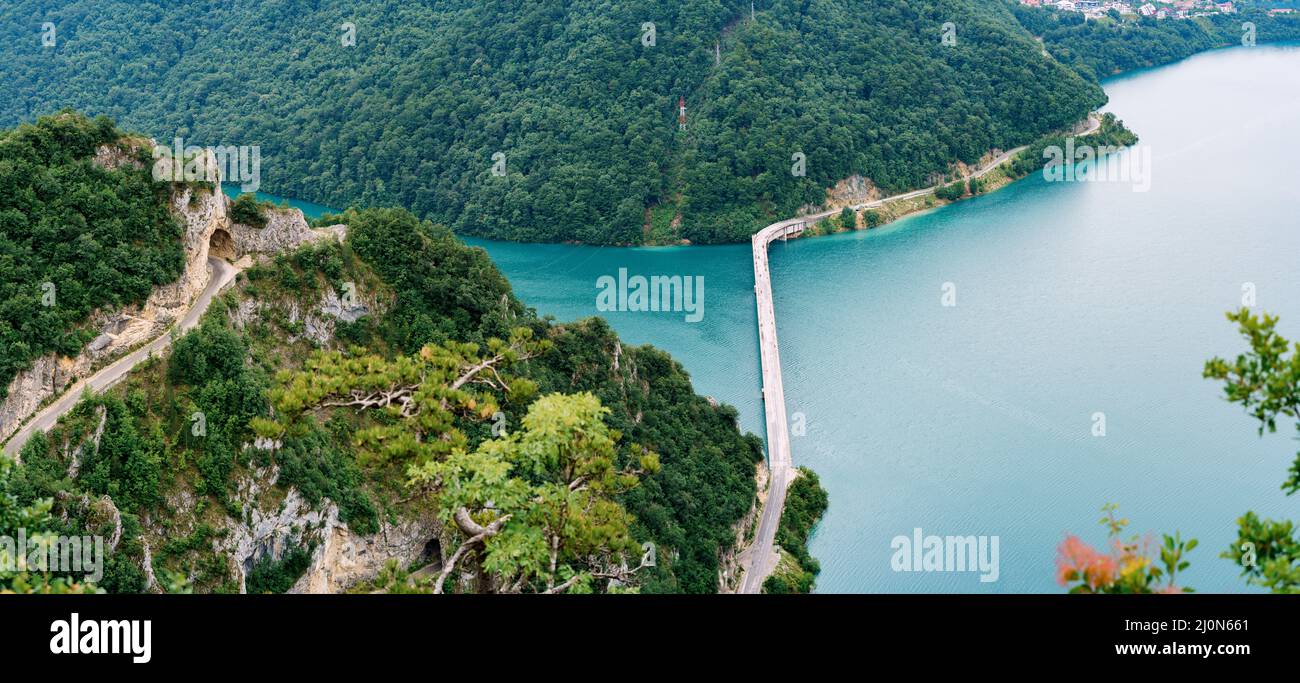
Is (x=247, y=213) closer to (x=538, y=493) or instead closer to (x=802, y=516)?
(x=802, y=516)

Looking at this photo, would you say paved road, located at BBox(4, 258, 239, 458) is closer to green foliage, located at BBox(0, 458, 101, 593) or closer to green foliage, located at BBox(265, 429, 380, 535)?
green foliage, located at BBox(265, 429, 380, 535)

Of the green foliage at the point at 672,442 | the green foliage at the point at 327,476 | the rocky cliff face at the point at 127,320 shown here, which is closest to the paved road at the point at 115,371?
the rocky cliff face at the point at 127,320

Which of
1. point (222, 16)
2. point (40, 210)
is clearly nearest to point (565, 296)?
point (40, 210)

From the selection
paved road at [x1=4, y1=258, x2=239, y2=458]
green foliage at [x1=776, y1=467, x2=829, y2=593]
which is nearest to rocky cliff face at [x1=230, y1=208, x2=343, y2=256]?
Result: paved road at [x1=4, y1=258, x2=239, y2=458]

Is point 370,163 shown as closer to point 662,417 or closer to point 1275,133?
point 662,417

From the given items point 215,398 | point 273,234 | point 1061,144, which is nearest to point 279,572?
point 215,398

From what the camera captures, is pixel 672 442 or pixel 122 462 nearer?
pixel 122 462

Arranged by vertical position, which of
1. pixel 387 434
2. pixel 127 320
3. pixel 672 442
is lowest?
pixel 672 442
